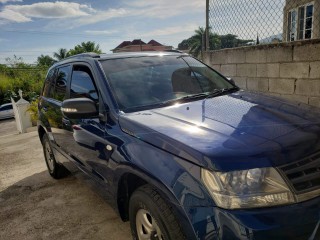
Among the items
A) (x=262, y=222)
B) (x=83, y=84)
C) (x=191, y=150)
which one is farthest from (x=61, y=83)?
(x=262, y=222)

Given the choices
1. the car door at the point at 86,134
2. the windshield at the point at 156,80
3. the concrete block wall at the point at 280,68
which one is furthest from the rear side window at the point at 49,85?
the concrete block wall at the point at 280,68

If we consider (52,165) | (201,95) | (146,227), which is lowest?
(52,165)

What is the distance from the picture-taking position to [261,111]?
2369 millimetres

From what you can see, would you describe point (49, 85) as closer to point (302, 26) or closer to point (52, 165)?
point (52, 165)

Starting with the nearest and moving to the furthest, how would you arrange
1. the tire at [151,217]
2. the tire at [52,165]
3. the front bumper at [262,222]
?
1. the front bumper at [262,222]
2. the tire at [151,217]
3. the tire at [52,165]

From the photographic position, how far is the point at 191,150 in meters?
1.79

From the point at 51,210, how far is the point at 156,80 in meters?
2.14

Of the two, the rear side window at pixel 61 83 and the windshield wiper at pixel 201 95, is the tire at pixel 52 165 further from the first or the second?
the windshield wiper at pixel 201 95

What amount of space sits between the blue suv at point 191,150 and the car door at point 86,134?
1 cm

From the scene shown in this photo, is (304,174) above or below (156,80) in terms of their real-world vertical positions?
below

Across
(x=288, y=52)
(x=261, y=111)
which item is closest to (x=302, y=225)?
(x=261, y=111)

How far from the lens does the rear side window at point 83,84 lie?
119 inches

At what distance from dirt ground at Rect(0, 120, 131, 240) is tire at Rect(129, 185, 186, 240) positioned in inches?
30.7

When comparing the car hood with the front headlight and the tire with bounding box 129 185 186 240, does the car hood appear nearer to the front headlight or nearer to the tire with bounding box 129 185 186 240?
the front headlight
